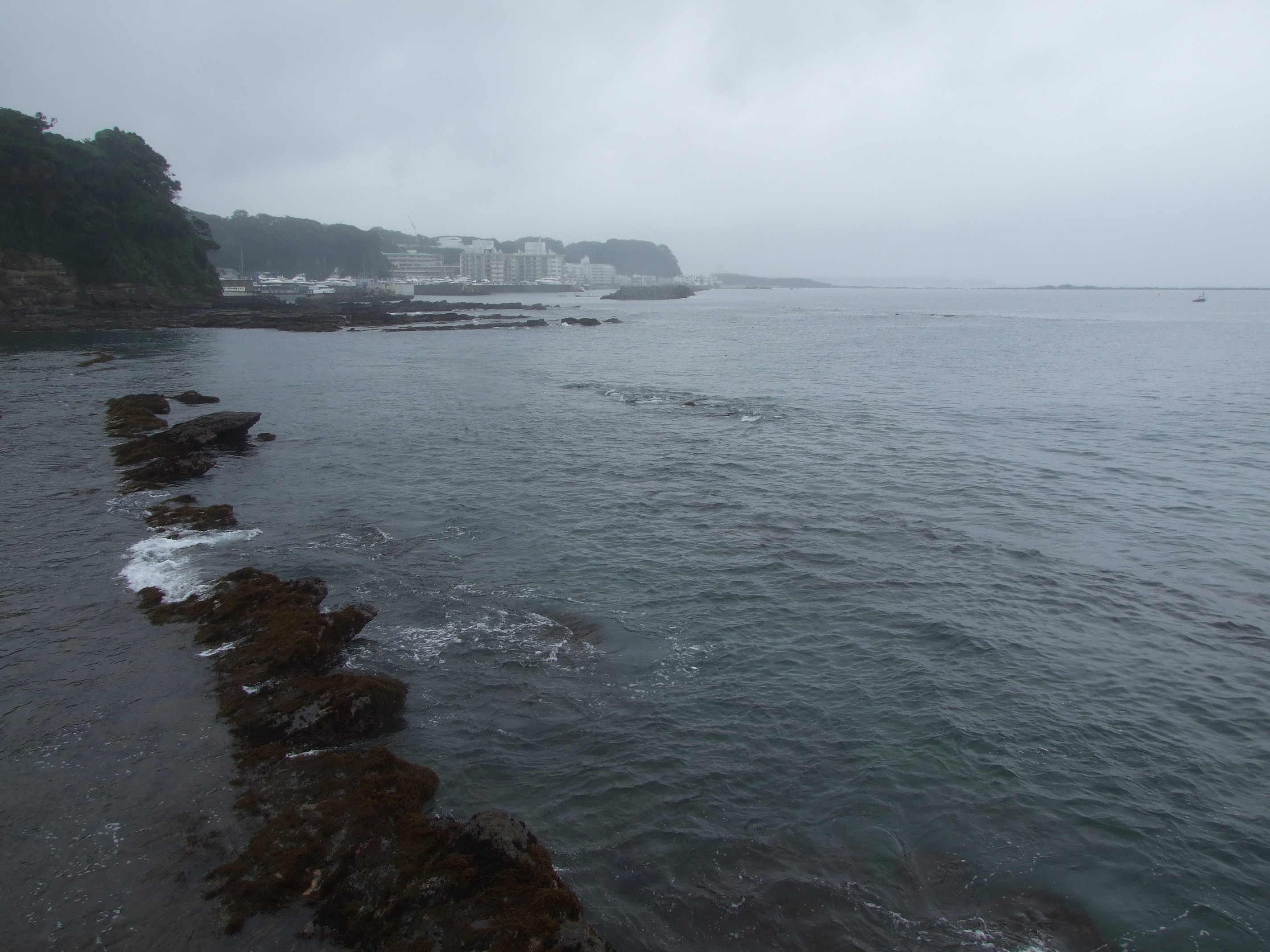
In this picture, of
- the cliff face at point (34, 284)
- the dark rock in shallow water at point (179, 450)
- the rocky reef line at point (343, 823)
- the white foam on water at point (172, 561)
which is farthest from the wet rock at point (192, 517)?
the cliff face at point (34, 284)

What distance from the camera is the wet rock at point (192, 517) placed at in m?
16.0

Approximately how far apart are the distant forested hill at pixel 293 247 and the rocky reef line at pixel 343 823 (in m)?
176

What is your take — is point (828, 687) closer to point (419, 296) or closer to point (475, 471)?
point (475, 471)

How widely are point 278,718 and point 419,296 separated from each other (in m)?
169

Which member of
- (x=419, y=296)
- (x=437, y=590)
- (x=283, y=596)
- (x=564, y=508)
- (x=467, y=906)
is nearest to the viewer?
(x=467, y=906)

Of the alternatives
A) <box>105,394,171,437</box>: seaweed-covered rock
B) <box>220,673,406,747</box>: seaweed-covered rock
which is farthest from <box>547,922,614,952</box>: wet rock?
<box>105,394,171,437</box>: seaweed-covered rock

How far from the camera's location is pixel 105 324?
6275cm

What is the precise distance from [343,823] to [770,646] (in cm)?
660

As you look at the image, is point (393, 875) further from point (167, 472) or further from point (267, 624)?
point (167, 472)

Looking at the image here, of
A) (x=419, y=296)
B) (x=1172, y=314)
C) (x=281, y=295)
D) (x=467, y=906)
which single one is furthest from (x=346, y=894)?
(x=419, y=296)

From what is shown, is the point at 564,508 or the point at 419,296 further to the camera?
the point at 419,296

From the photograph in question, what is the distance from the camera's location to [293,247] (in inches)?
6929

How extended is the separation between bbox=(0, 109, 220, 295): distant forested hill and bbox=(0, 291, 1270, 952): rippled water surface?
5380 cm

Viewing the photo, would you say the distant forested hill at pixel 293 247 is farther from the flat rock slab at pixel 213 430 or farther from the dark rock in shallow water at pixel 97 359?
the flat rock slab at pixel 213 430
